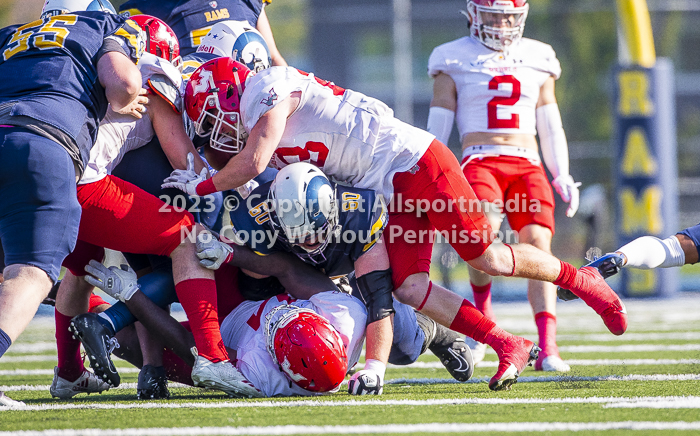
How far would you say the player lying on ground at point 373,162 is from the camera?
10.9ft

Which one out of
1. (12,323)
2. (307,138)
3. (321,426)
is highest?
(307,138)

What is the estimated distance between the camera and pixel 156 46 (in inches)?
147

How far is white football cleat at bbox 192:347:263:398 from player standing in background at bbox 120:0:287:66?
6.98ft

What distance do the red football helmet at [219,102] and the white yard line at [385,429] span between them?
4.61ft

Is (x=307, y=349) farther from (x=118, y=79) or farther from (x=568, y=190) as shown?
(x=568, y=190)

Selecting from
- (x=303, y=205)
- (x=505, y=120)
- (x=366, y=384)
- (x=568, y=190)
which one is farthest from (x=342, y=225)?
(x=568, y=190)

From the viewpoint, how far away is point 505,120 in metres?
4.62

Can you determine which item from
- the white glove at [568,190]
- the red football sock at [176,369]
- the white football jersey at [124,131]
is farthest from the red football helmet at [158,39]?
the white glove at [568,190]

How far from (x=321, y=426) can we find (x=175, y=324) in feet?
3.84

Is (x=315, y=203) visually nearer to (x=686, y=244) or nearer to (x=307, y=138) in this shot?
(x=307, y=138)

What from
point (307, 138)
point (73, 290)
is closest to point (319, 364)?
point (307, 138)

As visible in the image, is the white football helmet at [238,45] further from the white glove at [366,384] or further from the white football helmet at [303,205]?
the white glove at [366,384]

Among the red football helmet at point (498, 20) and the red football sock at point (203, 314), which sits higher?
the red football helmet at point (498, 20)

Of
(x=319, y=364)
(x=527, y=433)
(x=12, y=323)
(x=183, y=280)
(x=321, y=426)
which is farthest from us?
(x=183, y=280)
